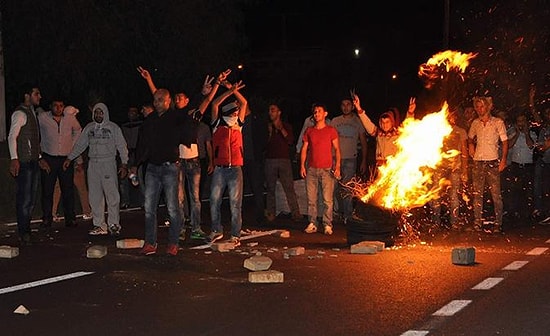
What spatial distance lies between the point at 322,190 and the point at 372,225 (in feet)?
7.88

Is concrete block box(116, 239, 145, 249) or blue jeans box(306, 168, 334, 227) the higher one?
blue jeans box(306, 168, 334, 227)

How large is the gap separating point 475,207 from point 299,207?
366 centimetres

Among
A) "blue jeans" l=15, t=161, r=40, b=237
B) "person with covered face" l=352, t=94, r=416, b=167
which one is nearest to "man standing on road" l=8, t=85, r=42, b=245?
"blue jeans" l=15, t=161, r=40, b=237

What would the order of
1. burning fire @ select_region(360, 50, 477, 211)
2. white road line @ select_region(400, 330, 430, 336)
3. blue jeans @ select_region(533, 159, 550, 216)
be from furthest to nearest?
blue jeans @ select_region(533, 159, 550, 216) → burning fire @ select_region(360, 50, 477, 211) → white road line @ select_region(400, 330, 430, 336)

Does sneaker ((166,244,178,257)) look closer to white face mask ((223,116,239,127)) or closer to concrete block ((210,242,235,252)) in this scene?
concrete block ((210,242,235,252))

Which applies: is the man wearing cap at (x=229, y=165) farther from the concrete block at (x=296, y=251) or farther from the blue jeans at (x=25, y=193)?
the blue jeans at (x=25, y=193)

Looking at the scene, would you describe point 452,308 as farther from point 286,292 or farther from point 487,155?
point 487,155

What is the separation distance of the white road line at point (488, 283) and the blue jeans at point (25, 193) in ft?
20.7

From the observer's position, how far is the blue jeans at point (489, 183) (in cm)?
1612

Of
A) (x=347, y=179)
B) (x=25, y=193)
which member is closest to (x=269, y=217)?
(x=347, y=179)

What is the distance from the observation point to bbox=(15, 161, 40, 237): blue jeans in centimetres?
1394

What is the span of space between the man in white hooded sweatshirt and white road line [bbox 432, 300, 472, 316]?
7.08 m

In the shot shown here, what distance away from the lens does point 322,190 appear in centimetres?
1595

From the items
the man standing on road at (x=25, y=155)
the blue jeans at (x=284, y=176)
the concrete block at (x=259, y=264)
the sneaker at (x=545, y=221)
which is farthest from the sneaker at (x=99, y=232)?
the sneaker at (x=545, y=221)
